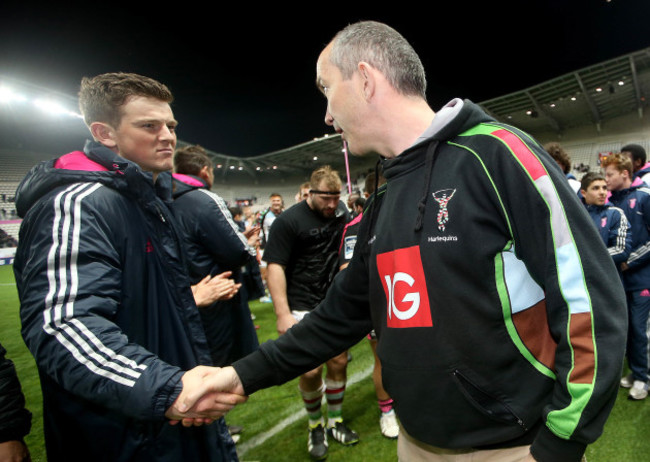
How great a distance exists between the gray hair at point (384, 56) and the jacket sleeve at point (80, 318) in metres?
1.13

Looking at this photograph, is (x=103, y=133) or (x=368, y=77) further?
(x=103, y=133)

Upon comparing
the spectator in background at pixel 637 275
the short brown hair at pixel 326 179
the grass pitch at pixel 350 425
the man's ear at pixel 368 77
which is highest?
the man's ear at pixel 368 77

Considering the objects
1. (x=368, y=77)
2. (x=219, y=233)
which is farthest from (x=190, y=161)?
(x=368, y=77)

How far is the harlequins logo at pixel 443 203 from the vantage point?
104 centimetres

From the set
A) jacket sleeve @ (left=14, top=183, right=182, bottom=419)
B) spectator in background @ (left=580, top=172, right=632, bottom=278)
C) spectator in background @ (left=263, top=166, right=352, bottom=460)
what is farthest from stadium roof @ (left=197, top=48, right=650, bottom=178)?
jacket sleeve @ (left=14, top=183, right=182, bottom=419)

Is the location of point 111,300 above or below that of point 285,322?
above

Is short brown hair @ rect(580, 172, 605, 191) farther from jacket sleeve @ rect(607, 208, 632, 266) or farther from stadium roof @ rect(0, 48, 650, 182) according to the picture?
stadium roof @ rect(0, 48, 650, 182)

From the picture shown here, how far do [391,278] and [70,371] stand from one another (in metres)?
1.10

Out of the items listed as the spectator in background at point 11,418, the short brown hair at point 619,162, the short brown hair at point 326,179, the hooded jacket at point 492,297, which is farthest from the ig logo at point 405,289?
the short brown hair at point 619,162

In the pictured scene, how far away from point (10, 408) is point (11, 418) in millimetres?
38

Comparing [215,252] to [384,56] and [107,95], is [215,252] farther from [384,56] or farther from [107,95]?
[384,56]

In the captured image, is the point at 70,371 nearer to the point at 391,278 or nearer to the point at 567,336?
the point at 391,278

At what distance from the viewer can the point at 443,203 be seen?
3.46 feet

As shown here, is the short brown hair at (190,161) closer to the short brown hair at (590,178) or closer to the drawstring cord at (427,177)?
the drawstring cord at (427,177)
